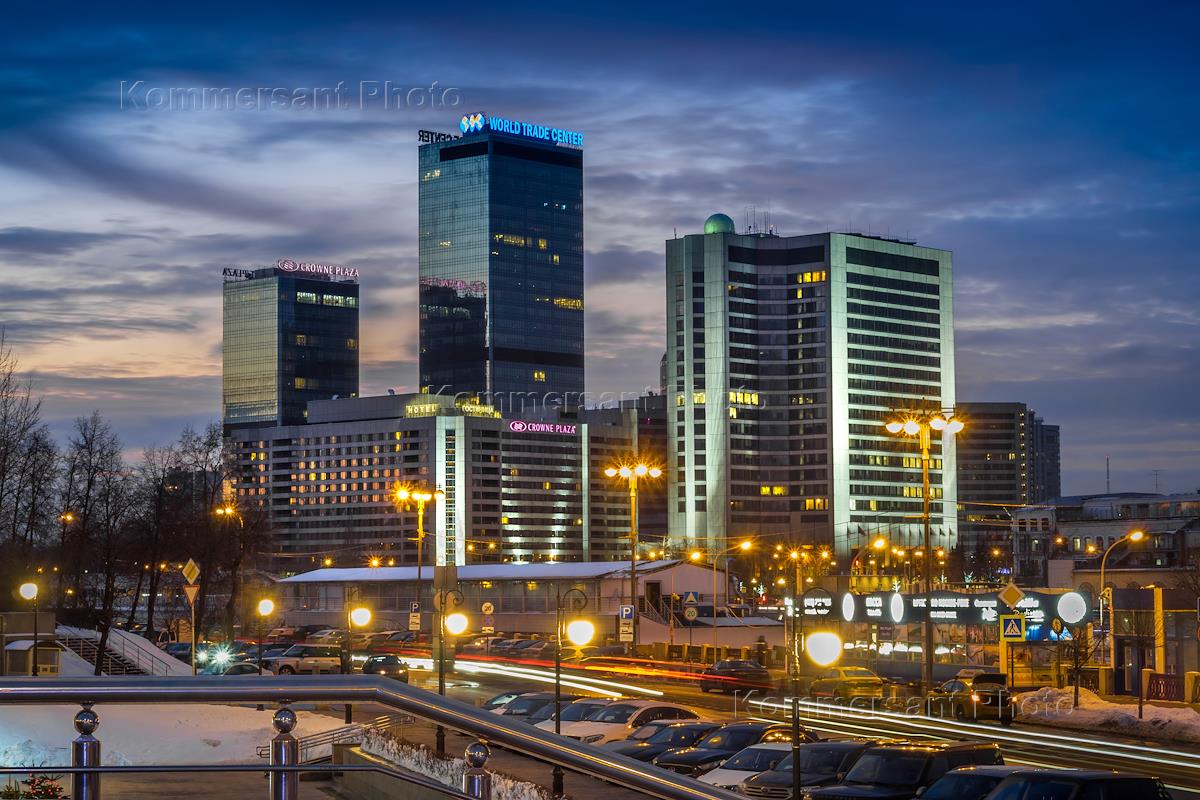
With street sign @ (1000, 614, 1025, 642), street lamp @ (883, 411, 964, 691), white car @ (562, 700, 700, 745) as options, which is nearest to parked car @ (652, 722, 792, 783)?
white car @ (562, 700, 700, 745)

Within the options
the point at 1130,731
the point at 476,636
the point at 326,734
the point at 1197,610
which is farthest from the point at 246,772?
the point at 476,636

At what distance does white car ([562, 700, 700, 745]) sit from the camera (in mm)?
41250

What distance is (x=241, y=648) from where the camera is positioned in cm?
8331

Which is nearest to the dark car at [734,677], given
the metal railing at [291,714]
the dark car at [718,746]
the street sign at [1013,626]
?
the street sign at [1013,626]

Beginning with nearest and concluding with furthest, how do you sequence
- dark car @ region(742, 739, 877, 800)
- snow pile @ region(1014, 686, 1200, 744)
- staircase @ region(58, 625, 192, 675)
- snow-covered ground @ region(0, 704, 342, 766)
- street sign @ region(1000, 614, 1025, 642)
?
snow-covered ground @ region(0, 704, 342, 766)
dark car @ region(742, 739, 877, 800)
snow pile @ region(1014, 686, 1200, 744)
street sign @ region(1000, 614, 1025, 642)
staircase @ region(58, 625, 192, 675)

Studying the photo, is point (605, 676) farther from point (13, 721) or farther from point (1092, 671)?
point (13, 721)

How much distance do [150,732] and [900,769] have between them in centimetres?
1906

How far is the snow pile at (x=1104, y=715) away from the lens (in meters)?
47.5

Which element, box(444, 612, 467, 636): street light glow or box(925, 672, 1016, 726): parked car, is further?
box(925, 672, 1016, 726): parked car

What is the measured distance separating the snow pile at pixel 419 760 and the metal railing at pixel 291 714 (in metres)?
0.30

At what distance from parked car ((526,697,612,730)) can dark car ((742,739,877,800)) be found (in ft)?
48.0

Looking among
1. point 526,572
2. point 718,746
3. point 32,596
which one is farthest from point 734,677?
point 526,572

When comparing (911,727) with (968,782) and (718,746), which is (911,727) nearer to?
(718,746)

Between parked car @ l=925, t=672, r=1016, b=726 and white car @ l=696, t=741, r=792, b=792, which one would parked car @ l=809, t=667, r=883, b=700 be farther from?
white car @ l=696, t=741, r=792, b=792
